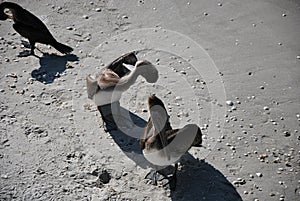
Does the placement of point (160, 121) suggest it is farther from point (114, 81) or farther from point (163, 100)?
point (163, 100)

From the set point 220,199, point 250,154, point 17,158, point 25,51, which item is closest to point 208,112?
point 250,154

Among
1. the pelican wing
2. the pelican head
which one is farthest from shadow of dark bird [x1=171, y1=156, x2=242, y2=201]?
the pelican head

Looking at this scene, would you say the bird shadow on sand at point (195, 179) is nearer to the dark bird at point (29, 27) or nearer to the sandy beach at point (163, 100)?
the sandy beach at point (163, 100)

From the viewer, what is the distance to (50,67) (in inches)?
255

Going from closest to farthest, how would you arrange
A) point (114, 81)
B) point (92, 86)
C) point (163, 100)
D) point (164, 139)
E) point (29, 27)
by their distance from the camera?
point (164, 139), point (114, 81), point (92, 86), point (163, 100), point (29, 27)

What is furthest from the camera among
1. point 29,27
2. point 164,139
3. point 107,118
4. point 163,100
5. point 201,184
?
point 29,27

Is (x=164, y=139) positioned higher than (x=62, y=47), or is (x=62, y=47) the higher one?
(x=164, y=139)

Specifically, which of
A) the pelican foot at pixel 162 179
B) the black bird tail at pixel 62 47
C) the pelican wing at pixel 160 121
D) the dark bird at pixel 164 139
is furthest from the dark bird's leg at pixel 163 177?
the black bird tail at pixel 62 47

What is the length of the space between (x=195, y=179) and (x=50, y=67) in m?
2.61

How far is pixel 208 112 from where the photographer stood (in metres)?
5.74

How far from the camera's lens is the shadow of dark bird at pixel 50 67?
6301 mm

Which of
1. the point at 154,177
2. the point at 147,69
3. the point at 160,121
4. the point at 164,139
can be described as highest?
Result: the point at 147,69

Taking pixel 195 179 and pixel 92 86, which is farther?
pixel 92 86

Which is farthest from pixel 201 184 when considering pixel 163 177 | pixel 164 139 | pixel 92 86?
pixel 92 86
